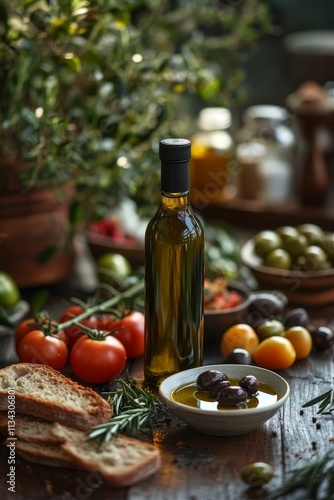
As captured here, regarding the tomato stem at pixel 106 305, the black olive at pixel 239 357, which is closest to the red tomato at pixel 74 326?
the tomato stem at pixel 106 305

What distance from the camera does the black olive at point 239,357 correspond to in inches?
56.8

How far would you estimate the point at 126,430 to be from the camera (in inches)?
47.8

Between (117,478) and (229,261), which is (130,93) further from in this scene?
(117,478)

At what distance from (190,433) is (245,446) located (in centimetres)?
9

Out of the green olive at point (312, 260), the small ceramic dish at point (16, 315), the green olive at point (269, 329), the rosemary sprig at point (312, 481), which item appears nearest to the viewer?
the rosemary sprig at point (312, 481)

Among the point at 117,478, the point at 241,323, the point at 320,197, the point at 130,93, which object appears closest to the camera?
the point at 117,478

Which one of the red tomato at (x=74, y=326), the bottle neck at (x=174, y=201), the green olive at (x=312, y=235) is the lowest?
the red tomato at (x=74, y=326)

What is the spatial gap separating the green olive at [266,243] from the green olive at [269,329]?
0.27 meters

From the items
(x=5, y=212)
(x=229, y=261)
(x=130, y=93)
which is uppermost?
(x=130, y=93)

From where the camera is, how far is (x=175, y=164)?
1.25 metres

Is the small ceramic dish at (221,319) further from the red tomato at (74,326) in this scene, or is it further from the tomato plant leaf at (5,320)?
the tomato plant leaf at (5,320)

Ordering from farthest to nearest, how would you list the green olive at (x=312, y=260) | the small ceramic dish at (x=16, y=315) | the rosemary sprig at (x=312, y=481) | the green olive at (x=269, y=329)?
the green olive at (x=312, y=260), the small ceramic dish at (x=16, y=315), the green olive at (x=269, y=329), the rosemary sprig at (x=312, y=481)

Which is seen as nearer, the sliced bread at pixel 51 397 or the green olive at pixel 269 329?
the sliced bread at pixel 51 397

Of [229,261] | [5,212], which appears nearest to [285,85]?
[229,261]
